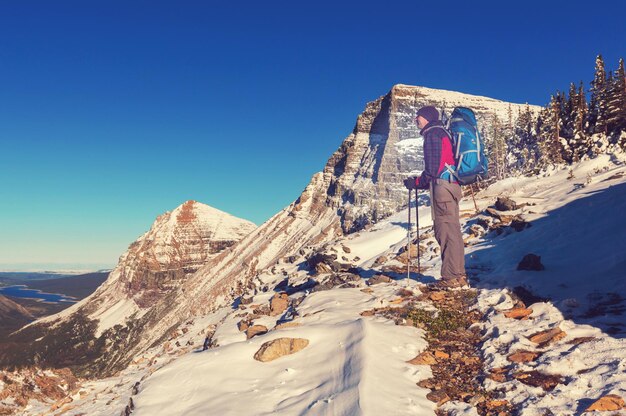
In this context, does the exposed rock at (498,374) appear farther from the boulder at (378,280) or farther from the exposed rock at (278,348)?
the boulder at (378,280)

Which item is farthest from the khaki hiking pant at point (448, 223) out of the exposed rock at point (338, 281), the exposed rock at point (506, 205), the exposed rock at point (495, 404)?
the exposed rock at point (506, 205)

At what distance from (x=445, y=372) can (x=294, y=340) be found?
2728mm

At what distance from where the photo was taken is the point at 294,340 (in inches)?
289

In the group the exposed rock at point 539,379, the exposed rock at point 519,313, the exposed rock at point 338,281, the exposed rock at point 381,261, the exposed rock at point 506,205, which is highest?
the exposed rock at point 506,205

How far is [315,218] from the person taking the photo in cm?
13012

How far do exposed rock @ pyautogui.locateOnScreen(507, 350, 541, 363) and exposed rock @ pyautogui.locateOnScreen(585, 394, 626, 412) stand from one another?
1613mm

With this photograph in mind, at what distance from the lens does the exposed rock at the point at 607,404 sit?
4.28m

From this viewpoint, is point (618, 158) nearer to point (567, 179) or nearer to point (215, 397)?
point (567, 179)

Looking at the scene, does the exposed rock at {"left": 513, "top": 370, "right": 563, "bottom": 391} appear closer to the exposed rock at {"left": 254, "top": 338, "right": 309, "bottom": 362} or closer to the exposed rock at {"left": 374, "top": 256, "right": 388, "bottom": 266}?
the exposed rock at {"left": 254, "top": 338, "right": 309, "bottom": 362}

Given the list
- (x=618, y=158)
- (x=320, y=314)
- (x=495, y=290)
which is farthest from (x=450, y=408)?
(x=618, y=158)

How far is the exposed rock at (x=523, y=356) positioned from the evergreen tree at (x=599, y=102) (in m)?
63.4

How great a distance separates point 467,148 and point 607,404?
272 inches

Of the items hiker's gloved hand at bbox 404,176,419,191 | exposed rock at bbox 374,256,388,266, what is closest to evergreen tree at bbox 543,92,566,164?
exposed rock at bbox 374,256,388,266

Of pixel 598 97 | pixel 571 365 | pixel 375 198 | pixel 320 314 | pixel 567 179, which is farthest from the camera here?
pixel 375 198
